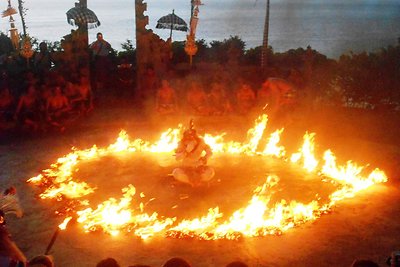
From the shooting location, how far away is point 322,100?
53.8 ft

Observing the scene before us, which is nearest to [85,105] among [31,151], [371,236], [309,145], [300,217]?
[31,151]

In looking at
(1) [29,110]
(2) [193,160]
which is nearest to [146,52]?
(1) [29,110]

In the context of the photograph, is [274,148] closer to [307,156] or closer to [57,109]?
[307,156]

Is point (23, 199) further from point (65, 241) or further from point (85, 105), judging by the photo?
point (85, 105)

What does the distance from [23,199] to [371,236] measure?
6621 millimetres

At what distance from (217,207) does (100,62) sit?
34.9 feet

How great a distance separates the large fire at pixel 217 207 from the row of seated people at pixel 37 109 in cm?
216

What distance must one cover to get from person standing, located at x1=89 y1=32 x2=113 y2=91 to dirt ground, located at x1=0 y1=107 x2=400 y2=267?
84.0 inches

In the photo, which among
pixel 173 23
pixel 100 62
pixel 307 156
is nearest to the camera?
pixel 307 156

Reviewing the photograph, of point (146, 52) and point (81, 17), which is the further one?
point (81, 17)

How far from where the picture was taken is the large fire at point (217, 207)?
8.03 m

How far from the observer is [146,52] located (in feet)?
56.6

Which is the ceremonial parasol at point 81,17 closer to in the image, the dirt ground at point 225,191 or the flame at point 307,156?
the dirt ground at point 225,191

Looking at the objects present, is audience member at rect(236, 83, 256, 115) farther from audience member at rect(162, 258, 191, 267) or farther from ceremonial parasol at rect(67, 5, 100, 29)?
audience member at rect(162, 258, 191, 267)
